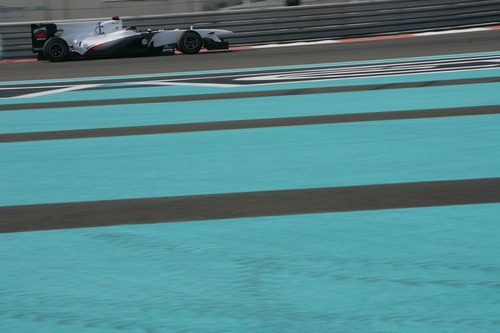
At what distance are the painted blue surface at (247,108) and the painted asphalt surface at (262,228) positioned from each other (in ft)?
1.02

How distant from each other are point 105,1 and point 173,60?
18.9 feet

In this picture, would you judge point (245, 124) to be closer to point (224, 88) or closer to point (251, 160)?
point (251, 160)

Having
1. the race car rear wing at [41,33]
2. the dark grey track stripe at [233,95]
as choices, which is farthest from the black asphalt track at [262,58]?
the dark grey track stripe at [233,95]

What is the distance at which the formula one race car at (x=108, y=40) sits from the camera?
17312 mm

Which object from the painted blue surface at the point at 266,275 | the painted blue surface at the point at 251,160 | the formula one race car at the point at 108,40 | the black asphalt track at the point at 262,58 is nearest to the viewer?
Result: the painted blue surface at the point at 266,275

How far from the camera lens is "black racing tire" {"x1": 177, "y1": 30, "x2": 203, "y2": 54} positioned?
17562mm

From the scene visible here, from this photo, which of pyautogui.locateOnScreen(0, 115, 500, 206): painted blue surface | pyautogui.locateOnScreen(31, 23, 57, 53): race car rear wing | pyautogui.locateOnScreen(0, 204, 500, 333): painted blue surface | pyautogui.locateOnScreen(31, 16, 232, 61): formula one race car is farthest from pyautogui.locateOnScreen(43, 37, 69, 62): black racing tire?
pyautogui.locateOnScreen(0, 204, 500, 333): painted blue surface

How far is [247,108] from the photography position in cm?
898

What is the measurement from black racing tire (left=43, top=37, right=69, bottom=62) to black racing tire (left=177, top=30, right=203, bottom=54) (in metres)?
2.44

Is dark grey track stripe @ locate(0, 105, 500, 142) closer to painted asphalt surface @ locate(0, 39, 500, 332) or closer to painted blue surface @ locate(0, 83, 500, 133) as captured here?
painted asphalt surface @ locate(0, 39, 500, 332)

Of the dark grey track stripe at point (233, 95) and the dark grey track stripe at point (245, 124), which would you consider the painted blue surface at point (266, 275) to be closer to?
the dark grey track stripe at point (245, 124)

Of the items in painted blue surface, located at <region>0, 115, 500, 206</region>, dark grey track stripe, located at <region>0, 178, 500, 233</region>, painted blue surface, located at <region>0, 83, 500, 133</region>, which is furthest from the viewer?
painted blue surface, located at <region>0, 83, 500, 133</region>

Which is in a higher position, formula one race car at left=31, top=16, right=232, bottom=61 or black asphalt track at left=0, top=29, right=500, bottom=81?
formula one race car at left=31, top=16, right=232, bottom=61

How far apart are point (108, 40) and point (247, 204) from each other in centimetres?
1334
